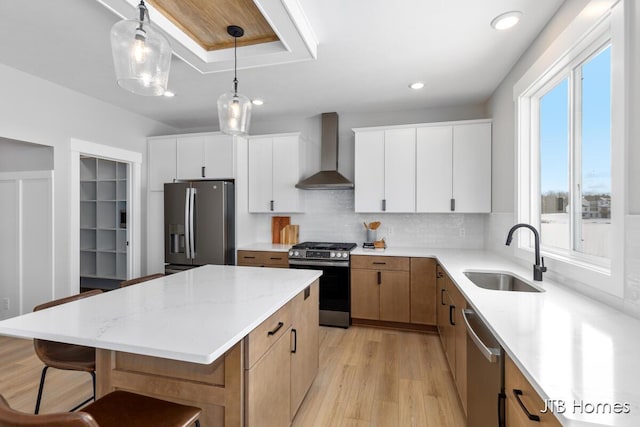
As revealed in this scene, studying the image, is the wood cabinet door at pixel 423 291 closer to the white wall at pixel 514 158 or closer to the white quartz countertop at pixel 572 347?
the white wall at pixel 514 158

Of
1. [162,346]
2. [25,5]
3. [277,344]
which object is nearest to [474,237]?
[277,344]

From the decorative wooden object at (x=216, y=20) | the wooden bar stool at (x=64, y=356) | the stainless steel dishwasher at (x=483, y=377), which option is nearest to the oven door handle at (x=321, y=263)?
the stainless steel dishwasher at (x=483, y=377)

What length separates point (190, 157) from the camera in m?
4.05

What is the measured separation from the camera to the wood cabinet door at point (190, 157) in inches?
159

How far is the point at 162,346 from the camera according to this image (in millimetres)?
1031

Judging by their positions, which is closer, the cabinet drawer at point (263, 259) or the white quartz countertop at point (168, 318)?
the white quartz countertop at point (168, 318)

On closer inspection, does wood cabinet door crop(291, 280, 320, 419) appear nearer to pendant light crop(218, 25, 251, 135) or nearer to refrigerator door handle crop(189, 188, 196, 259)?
pendant light crop(218, 25, 251, 135)

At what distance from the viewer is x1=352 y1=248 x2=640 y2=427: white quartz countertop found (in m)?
0.74

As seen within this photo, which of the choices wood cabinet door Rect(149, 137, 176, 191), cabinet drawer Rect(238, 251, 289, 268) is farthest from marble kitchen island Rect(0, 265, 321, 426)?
wood cabinet door Rect(149, 137, 176, 191)

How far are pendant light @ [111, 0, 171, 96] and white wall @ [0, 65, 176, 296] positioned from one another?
2.42 m

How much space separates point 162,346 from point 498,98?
11.6ft

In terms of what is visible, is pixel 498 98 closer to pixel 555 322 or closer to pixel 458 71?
pixel 458 71

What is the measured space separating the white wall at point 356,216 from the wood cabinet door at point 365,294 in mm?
709

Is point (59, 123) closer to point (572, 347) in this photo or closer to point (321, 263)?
point (321, 263)
